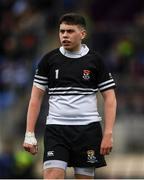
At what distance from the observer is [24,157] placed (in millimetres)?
15430

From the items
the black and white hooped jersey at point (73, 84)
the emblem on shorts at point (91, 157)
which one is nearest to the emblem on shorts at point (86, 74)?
the black and white hooped jersey at point (73, 84)

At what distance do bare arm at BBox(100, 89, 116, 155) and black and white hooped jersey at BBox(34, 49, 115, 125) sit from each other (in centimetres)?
9

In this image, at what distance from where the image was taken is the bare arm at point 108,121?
8.40 m

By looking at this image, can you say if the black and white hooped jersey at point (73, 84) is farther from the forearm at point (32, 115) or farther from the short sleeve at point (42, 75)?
the forearm at point (32, 115)

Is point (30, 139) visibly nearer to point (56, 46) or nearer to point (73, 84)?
point (73, 84)

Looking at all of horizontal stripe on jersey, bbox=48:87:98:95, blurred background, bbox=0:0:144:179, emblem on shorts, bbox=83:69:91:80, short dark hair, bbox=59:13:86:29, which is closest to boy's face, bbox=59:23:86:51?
short dark hair, bbox=59:13:86:29

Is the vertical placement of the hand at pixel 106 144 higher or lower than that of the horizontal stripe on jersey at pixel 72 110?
lower

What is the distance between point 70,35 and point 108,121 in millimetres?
898

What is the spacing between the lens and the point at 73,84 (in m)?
8.48

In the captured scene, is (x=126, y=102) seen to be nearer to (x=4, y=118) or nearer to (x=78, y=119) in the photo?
(x=4, y=118)

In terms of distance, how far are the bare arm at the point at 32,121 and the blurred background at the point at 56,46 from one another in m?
6.24

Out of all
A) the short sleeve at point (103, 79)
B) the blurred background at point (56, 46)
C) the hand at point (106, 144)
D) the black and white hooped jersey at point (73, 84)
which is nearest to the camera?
the hand at point (106, 144)

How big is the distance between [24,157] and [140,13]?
20.7 ft

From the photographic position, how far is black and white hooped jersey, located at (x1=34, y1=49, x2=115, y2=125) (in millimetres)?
8484
